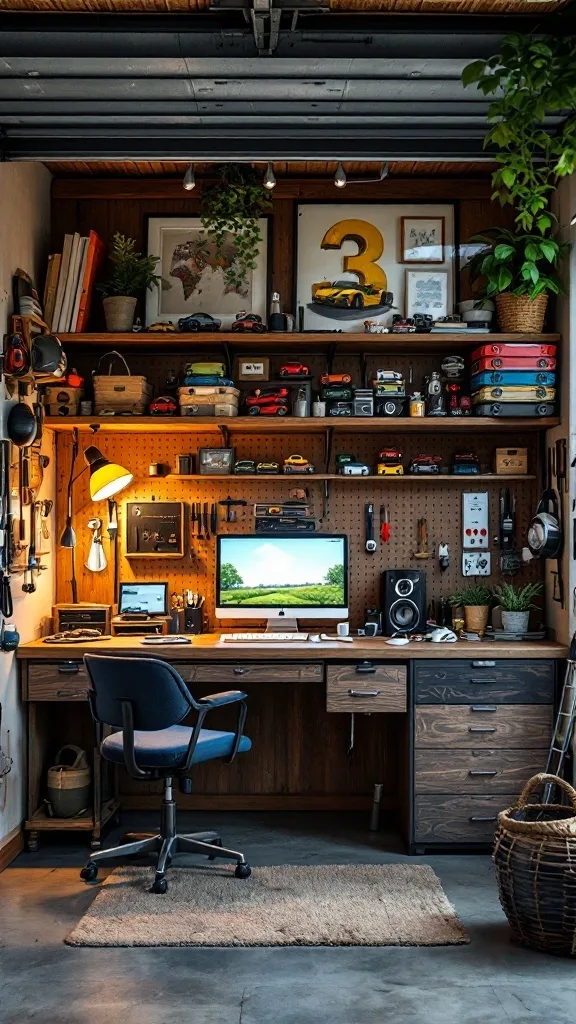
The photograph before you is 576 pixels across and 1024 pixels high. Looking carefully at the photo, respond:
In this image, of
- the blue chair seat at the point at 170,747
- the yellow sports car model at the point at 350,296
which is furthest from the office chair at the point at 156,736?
the yellow sports car model at the point at 350,296

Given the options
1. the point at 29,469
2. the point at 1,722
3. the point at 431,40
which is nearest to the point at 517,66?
the point at 431,40

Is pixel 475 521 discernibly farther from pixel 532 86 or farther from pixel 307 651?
pixel 532 86

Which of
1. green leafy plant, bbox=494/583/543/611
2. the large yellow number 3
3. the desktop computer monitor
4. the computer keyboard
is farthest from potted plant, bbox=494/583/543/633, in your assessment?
the large yellow number 3

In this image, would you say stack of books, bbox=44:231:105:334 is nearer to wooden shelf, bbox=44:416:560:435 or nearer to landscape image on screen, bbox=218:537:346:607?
wooden shelf, bbox=44:416:560:435

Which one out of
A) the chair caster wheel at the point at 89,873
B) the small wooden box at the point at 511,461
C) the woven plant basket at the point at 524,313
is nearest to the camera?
the chair caster wheel at the point at 89,873

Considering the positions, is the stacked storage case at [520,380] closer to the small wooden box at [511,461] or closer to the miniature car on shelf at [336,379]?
the small wooden box at [511,461]

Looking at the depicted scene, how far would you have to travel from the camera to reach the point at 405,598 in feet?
15.6

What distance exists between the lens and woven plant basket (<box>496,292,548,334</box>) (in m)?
4.62

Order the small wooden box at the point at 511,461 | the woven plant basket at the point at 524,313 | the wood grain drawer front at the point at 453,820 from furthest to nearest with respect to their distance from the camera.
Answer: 1. the small wooden box at the point at 511,461
2. the woven plant basket at the point at 524,313
3. the wood grain drawer front at the point at 453,820

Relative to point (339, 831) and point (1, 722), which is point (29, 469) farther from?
point (339, 831)

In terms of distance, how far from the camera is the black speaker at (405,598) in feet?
15.6

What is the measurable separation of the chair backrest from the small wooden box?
6.57 ft

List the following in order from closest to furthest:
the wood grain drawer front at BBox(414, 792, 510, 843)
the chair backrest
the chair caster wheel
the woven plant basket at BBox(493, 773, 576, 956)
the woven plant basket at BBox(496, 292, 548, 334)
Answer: the woven plant basket at BBox(493, 773, 576, 956), the chair backrest, the chair caster wheel, the wood grain drawer front at BBox(414, 792, 510, 843), the woven plant basket at BBox(496, 292, 548, 334)

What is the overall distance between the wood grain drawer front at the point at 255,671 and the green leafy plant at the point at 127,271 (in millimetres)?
1811
